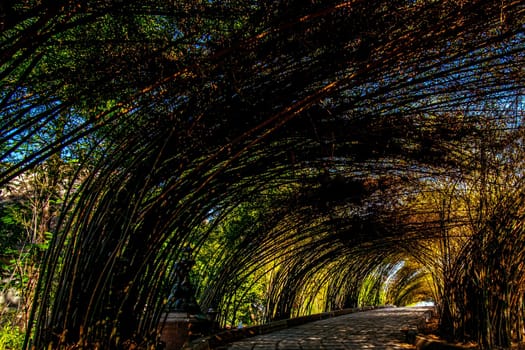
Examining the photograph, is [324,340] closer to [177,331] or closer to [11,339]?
[177,331]

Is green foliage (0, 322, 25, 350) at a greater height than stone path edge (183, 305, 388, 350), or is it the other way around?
stone path edge (183, 305, 388, 350)

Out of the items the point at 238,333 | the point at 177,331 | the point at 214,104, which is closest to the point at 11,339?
the point at 177,331

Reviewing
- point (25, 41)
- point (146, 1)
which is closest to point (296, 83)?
point (146, 1)

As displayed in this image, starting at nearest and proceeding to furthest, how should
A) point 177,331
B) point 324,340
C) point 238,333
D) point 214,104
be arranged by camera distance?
point 214,104 → point 177,331 → point 238,333 → point 324,340

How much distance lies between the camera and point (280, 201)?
5.52 m

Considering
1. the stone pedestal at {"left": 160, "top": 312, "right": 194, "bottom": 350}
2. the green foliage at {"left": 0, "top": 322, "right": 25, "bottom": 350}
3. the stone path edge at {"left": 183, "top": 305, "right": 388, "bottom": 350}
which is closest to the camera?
the stone pedestal at {"left": 160, "top": 312, "right": 194, "bottom": 350}

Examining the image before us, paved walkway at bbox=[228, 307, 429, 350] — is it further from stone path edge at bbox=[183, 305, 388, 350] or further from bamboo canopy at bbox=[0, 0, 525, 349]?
bamboo canopy at bbox=[0, 0, 525, 349]

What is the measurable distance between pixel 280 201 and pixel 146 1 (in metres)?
3.66

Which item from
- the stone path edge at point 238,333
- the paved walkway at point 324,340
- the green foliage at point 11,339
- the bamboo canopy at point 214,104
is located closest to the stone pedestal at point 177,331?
the stone path edge at point 238,333

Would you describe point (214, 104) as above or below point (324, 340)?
above

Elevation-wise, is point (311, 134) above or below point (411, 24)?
below

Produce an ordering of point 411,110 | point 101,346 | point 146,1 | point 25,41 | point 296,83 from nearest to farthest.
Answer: point 25,41, point 146,1, point 101,346, point 296,83, point 411,110

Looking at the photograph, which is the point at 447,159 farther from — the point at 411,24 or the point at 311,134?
the point at 411,24

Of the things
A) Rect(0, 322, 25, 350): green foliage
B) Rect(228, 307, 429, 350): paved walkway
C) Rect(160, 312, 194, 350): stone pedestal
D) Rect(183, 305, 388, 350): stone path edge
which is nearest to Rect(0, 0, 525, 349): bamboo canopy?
Rect(160, 312, 194, 350): stone pedestal
